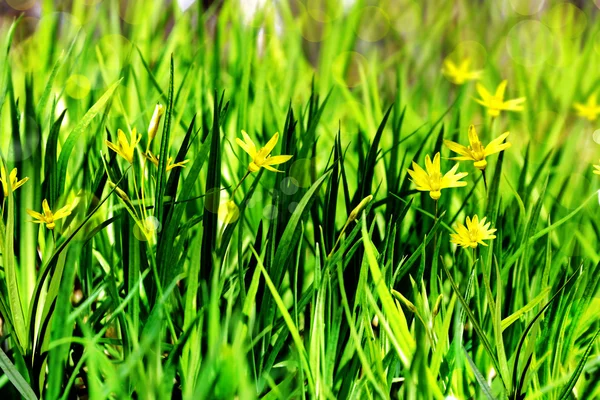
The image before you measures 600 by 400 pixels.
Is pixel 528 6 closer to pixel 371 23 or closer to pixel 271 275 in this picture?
pixel 371 23

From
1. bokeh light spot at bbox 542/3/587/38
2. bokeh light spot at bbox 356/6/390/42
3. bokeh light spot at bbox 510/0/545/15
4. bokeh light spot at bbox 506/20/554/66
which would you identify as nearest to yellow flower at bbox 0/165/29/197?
bokeh light spot at bbox 506/20/554/66

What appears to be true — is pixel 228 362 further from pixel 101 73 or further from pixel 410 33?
pixel 410 33

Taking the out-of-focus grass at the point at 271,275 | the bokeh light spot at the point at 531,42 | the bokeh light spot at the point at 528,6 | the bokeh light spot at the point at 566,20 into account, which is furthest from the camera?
the bokeh light spot at the point at 528,6

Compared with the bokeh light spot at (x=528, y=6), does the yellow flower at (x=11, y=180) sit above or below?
below

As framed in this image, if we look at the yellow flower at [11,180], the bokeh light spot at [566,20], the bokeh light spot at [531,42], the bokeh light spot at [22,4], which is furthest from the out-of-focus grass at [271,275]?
the bokeh light spot at [22,4]

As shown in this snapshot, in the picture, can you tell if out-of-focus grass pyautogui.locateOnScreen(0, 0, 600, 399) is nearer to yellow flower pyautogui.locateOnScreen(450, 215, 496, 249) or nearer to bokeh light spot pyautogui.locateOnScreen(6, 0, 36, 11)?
yellow flower pyautogui.locateOnScreen(450, 215, 496, 249)

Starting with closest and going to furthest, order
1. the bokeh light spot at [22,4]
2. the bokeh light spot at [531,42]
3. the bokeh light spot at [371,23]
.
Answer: the bokeh light spot at [531,42], the bokeh light spot at [371,23], the bokeh light spot at [22,4]

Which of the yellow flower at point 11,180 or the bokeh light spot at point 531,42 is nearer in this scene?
the yellow flower at point 11,180

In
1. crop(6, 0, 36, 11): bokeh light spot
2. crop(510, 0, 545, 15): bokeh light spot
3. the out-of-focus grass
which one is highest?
crop(6, 0, 36, 11): bokeh light spot

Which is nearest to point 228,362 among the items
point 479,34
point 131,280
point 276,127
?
point 131,280

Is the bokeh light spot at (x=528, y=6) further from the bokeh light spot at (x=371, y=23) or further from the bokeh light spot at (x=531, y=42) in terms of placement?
the bokeh light spot at (x=371, y=23)

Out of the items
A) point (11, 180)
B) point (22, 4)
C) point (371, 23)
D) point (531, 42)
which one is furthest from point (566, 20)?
point (11, 180)
